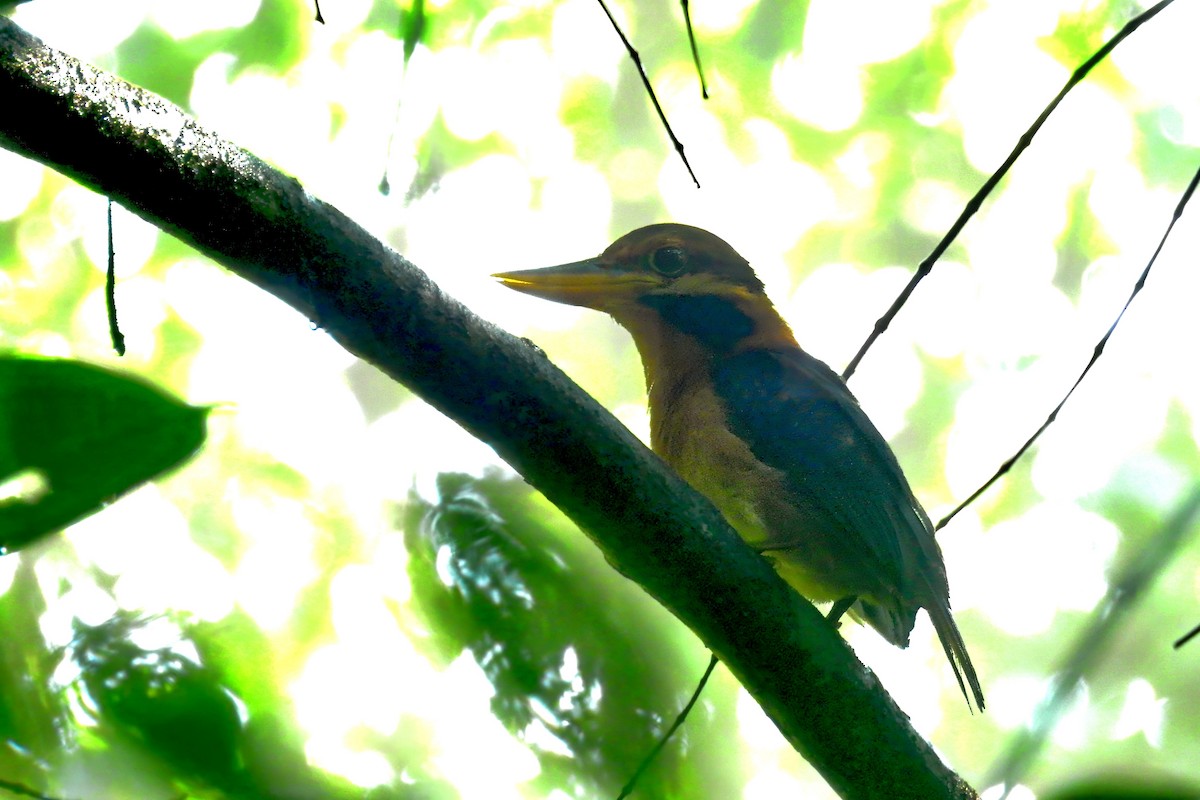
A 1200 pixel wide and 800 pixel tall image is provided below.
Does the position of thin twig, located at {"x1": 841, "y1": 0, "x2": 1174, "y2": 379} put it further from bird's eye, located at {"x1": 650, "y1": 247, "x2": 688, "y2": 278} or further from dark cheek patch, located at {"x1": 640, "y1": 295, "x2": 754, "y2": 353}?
bird's eye, located at {"x1": 650, "y1": 247, "x2": 688, "y2": 278}

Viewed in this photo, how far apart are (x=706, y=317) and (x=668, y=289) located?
0.61 ft

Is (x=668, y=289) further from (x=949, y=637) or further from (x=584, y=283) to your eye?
(x=949, y=637)

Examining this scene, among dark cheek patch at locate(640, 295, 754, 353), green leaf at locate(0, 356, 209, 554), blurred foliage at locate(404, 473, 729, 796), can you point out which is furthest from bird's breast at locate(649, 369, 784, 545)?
green leaf at locate(0, 356, 209, 554)

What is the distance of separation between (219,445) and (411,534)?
6.69 metres

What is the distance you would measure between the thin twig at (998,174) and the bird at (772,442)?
0.42 m

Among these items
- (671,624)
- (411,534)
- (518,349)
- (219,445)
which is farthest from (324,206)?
(219,445)

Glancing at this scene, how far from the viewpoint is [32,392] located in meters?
0.98

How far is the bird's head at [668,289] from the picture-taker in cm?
410

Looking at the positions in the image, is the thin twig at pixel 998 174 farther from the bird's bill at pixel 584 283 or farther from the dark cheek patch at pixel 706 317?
the bird's bill at pixel 584 283

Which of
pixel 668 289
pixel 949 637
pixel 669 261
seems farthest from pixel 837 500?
pixel 669 261

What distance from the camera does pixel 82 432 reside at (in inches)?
38.9

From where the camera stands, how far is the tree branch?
1.84m

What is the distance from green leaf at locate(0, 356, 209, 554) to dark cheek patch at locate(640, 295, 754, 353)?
319 centimetres

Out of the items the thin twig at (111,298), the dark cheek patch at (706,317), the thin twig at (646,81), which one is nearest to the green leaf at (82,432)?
the thin twig at (111,298)
